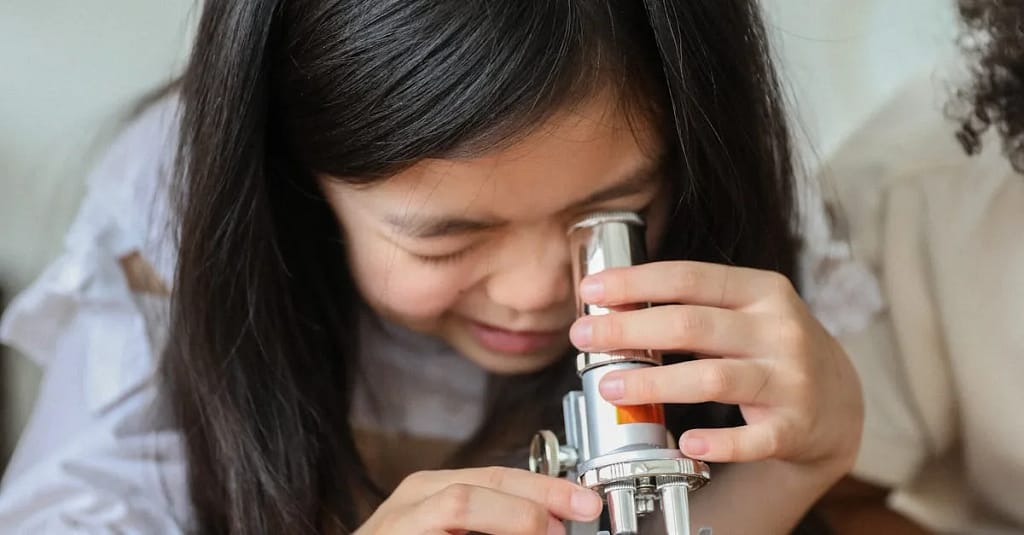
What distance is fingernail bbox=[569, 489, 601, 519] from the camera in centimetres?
45

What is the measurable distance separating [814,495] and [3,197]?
74cm

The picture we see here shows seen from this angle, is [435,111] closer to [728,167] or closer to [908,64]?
[728,167]

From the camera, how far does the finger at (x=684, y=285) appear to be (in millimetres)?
487

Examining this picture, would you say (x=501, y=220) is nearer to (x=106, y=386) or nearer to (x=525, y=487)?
(x=525, y=487)

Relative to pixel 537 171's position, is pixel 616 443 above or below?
below

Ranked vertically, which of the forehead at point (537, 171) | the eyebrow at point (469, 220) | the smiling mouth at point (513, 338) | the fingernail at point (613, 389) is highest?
the forehead at point (537, 171)

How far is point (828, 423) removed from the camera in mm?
557

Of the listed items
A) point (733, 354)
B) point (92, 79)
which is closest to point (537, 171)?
point (733, 354)

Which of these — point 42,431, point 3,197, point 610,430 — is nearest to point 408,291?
point 610,430

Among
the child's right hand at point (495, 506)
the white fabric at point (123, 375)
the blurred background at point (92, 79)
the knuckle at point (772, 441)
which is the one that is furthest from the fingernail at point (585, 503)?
the blurred background at point (92, 79)

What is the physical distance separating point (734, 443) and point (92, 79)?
68 cm

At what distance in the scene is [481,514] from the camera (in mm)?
472

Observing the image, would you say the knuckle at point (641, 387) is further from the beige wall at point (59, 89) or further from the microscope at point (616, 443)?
the beige wall at point (59, 89)

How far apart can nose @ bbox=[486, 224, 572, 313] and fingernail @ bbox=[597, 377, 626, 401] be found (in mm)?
108
